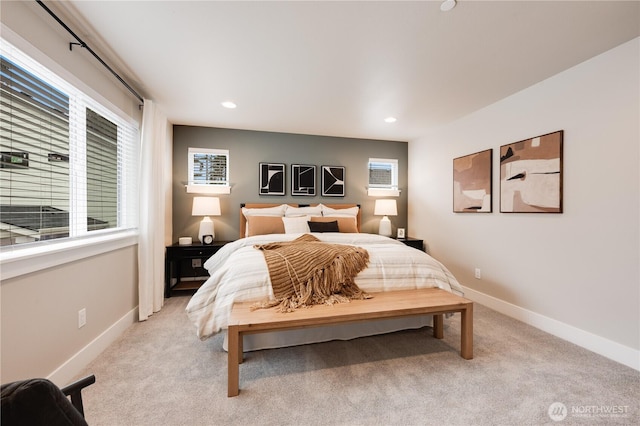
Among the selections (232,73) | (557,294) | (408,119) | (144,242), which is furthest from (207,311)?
(408,119)

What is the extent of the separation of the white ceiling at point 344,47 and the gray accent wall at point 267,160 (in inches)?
37.1

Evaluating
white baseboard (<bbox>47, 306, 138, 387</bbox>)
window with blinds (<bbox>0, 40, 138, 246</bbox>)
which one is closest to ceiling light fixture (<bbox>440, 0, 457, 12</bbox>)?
window with blinds (<bbox>0, 40, 138, 246</bbox>)

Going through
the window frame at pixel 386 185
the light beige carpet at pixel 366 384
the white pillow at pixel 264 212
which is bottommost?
the light beige carpet at pixel 366 384

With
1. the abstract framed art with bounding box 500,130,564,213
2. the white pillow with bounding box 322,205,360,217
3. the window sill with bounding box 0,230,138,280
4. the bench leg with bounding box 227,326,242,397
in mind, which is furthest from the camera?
the white pillow with bounding box 322,205,360,217

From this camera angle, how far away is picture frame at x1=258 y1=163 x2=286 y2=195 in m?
4.04

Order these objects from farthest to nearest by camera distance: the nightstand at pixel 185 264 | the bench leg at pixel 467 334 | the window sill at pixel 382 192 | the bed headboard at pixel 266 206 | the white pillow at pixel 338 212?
the window sill at pixel 382 192 → the white pillow at pixel 338 212 → the bed headboard at pixel 266 206 → the nightstand at pixel 185 264 → the bench leg at pixel 467 334

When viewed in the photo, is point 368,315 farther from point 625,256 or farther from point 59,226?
point 59,226

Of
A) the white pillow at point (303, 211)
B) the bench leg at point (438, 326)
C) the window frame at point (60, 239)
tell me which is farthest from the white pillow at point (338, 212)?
the window frame at point (60, 239)

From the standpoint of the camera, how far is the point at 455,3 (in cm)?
151

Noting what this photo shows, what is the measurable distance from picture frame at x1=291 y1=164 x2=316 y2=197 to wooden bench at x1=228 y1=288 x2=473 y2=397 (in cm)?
240

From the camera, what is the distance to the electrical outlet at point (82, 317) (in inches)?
71.5

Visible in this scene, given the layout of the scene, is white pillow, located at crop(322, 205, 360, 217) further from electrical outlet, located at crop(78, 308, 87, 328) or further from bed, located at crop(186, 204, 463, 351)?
electrical outlet, located at crop(78, 308, 87, 328)

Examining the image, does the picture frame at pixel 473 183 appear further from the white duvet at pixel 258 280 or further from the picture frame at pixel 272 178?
the picture frame at pixel 272 178

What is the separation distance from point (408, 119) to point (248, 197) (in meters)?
2.54
